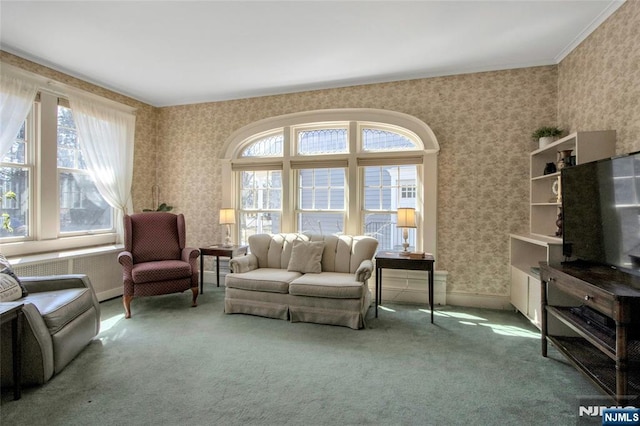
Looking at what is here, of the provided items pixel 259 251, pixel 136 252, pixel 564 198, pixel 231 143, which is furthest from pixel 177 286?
pixel 564 198

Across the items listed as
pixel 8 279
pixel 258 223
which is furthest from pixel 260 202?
pixel 8 279

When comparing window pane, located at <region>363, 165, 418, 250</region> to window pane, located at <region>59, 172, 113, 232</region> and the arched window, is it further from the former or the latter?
window pane, located at <region>59, 172, 113, 232</region>

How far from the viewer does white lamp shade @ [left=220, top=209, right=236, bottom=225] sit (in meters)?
4.36

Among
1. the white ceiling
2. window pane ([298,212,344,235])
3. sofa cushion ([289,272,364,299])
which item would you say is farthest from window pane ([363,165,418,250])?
the white ceiling

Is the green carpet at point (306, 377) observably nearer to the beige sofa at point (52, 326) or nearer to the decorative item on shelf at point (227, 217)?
the beige sofa at point (52, 326)

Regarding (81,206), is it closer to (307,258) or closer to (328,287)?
(307,258)

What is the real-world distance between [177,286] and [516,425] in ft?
11.1

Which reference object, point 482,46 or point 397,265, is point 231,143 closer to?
point 397,265

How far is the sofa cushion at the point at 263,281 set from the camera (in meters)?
3.30

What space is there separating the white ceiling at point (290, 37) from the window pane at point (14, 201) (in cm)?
131

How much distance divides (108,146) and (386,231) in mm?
3988

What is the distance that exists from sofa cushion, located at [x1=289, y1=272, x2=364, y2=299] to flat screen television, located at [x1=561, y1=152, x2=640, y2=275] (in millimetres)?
1804

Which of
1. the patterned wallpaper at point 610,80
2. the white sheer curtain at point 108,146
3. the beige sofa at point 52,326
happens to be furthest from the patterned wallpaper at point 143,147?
the patterned wallpaper at point 610,80

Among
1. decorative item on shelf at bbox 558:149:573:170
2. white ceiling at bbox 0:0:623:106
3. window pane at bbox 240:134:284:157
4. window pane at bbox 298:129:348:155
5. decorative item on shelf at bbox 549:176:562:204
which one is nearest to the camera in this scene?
white ceiling at bbox 0:0:623:106
